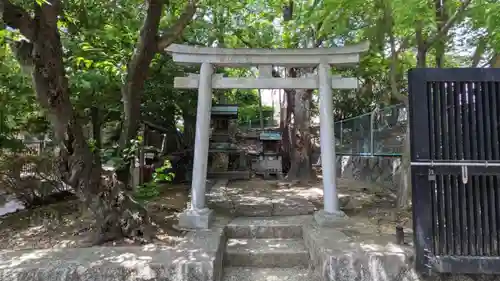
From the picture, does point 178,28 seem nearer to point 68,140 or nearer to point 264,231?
point 68,140

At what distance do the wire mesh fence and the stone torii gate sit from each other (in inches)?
129

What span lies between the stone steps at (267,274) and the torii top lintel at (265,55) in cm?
345

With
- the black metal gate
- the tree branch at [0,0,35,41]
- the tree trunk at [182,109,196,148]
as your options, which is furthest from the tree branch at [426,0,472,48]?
the tree trunk at [182,109,196,148]

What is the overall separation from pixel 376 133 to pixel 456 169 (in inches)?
258

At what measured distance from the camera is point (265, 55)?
5852 millimetres

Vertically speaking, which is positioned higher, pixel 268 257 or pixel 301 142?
pixel 301 142

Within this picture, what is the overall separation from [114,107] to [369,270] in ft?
24.7

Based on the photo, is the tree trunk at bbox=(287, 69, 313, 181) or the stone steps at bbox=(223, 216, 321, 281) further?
the tree trunk at bbox=(287, 69, 313, 181)

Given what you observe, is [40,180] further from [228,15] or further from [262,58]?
[228,15]

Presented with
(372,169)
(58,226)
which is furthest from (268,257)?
(372,169)

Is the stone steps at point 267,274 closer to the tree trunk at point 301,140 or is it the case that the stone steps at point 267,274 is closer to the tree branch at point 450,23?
the tree branch at point 450,23

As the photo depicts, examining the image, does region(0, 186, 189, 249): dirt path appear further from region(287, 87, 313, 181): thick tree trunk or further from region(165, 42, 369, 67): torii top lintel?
region(287, 87, 313, 181): thick tree trunk

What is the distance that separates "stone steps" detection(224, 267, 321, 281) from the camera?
175 inches

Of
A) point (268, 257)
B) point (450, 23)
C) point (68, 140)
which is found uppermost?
point (450, 23)
